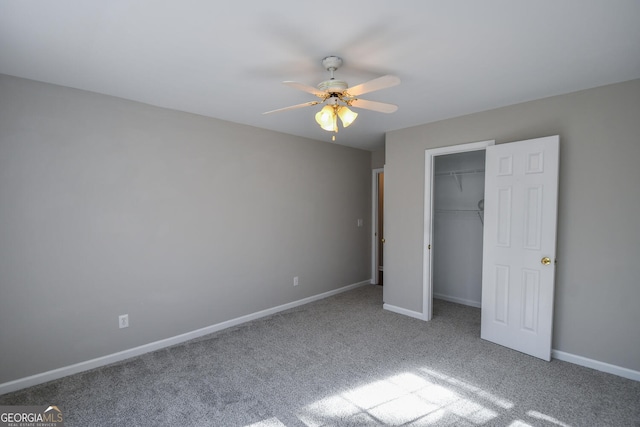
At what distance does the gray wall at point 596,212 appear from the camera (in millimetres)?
2514

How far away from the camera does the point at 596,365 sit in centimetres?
266

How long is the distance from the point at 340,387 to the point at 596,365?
2227 mm

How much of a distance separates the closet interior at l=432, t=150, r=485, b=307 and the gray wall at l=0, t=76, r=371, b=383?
203 cm

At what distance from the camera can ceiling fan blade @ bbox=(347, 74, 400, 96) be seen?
1.85m

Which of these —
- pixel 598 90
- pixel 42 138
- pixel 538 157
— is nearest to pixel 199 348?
pixel 42 138

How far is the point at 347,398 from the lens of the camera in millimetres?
2307

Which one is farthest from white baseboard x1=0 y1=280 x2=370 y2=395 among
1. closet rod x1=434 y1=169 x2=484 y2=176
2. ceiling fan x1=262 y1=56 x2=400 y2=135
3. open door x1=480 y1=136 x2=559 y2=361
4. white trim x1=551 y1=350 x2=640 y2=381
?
white trim x1=551 y1=350 x2=640 y2=381

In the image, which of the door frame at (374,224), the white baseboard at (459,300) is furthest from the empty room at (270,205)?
the door frame at (374,224)

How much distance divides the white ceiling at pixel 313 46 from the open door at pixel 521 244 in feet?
2.04

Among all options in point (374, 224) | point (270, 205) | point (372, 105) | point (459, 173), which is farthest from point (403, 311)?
point (372, 105)

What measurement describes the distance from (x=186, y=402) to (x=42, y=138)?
2333mm

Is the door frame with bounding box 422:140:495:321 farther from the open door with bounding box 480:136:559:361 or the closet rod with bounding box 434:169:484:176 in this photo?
the closet rod with bounding box 434:169:484:176

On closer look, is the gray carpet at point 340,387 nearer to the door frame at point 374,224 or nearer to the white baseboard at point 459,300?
the white baseboard at point 459,300

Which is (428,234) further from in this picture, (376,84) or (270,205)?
(376,84)
